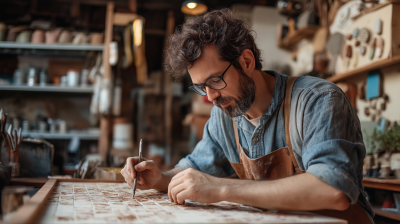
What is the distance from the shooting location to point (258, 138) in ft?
5.81

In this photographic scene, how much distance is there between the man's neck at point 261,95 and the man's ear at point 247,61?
60 mm


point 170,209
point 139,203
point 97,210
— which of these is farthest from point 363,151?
point 97,210

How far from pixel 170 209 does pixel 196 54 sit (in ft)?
2.51

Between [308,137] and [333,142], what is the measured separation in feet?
0.43

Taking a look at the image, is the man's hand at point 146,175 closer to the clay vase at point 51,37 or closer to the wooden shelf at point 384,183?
the wooden shelf at point 384,183

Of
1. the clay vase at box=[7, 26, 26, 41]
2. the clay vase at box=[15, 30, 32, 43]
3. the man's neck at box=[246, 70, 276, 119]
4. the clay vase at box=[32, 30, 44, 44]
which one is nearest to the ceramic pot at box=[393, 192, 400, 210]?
the man's neck at box=[246, 70, 276, 119]

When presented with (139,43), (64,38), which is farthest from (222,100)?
(64,38)

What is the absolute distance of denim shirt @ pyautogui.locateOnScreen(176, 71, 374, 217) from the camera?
120cm

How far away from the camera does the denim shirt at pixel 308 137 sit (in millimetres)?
1196

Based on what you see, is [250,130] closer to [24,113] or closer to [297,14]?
[297,14]

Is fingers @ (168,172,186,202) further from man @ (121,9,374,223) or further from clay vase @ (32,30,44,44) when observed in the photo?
clay vase @ (32,30,44,44)

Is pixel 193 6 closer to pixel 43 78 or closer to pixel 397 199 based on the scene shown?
pixel 43 78

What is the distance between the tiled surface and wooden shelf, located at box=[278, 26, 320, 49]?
3672 mm


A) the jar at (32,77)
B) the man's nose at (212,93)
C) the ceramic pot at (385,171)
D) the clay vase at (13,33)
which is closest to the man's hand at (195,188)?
the man's nose at (212,93)
